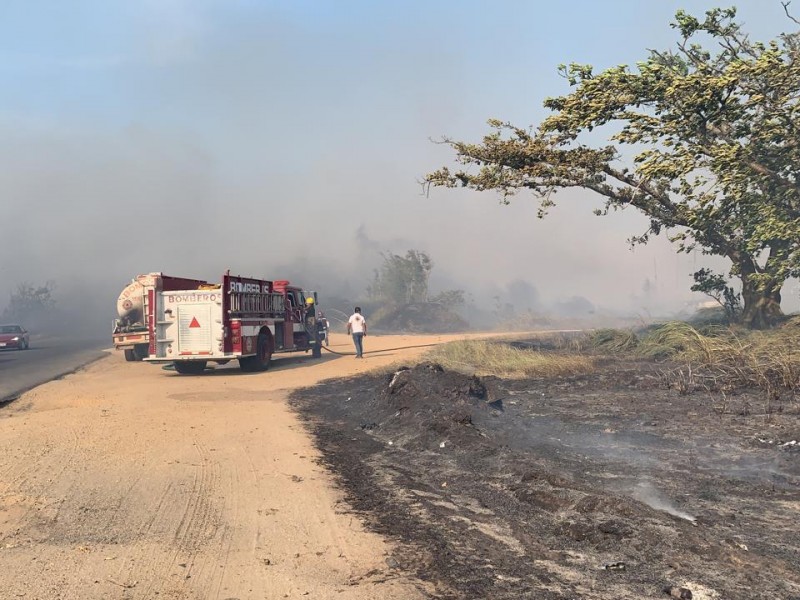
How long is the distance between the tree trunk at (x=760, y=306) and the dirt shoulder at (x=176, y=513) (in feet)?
54.9

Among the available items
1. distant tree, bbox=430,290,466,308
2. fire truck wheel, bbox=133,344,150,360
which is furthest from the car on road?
distant tree, bbox=430,290,466,308

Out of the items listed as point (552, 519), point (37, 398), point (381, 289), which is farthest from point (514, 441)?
point (381, 289)

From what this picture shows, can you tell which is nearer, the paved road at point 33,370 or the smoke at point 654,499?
the smoke at point 654,499

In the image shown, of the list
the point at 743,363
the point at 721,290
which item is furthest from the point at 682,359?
the point at 721,290

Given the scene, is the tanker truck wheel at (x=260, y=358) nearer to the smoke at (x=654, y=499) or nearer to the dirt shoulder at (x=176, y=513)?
the dirt shoulder at (x=176, y=513)

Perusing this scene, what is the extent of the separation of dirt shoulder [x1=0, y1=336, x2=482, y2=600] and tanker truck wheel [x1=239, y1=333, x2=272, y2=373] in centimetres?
763

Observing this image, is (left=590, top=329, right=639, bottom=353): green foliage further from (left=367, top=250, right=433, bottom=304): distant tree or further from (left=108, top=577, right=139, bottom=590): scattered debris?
(left=367, top=250, right=433, bottom=304): distant tree

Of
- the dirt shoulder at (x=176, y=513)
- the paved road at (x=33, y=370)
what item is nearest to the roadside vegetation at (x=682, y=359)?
the dirt shoulder at (x=176, y=513)

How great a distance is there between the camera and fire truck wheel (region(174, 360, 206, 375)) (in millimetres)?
18672

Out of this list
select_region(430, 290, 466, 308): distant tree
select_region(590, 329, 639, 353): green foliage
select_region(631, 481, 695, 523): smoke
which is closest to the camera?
select_region(631, 481, 695, 523): smoke

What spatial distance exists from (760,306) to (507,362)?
32.4ft

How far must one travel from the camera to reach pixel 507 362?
664 inches

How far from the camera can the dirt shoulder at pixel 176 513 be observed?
4.04 m

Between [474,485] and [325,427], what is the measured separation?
163 inches
